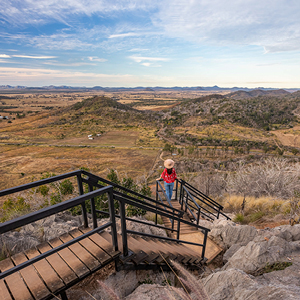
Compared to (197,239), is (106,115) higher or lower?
lower

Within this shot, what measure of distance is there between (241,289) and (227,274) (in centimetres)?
49

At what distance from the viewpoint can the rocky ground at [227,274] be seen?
2.63 metres

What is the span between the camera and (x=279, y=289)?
2.44 meters

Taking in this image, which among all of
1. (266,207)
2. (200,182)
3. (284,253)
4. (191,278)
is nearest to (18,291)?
(191,278)

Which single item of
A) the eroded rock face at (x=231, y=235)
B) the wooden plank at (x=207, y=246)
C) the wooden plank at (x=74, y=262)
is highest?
the wooden plank at (x=74, y=262)

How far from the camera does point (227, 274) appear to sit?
10.6 feet

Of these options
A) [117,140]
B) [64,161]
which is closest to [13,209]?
[64,161]

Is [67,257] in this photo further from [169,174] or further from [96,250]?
[169,174]

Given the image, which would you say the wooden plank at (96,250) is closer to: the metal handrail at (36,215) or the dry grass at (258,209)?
the metal handrail at (36,215)

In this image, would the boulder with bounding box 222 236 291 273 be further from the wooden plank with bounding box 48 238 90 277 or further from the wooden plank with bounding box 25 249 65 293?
the wooden plank with bounding box 25 249 65 293

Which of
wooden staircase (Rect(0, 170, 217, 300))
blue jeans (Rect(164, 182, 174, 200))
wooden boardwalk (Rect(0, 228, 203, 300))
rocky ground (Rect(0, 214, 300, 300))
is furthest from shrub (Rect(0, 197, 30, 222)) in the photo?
blue jeans (Rect(164, 182, 174, 200))

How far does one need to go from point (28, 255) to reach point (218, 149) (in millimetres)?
37683

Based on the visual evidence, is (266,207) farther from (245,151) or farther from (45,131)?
(45,131)

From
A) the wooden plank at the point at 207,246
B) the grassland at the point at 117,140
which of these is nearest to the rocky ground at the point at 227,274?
the wooden plank at the point at 207,246
